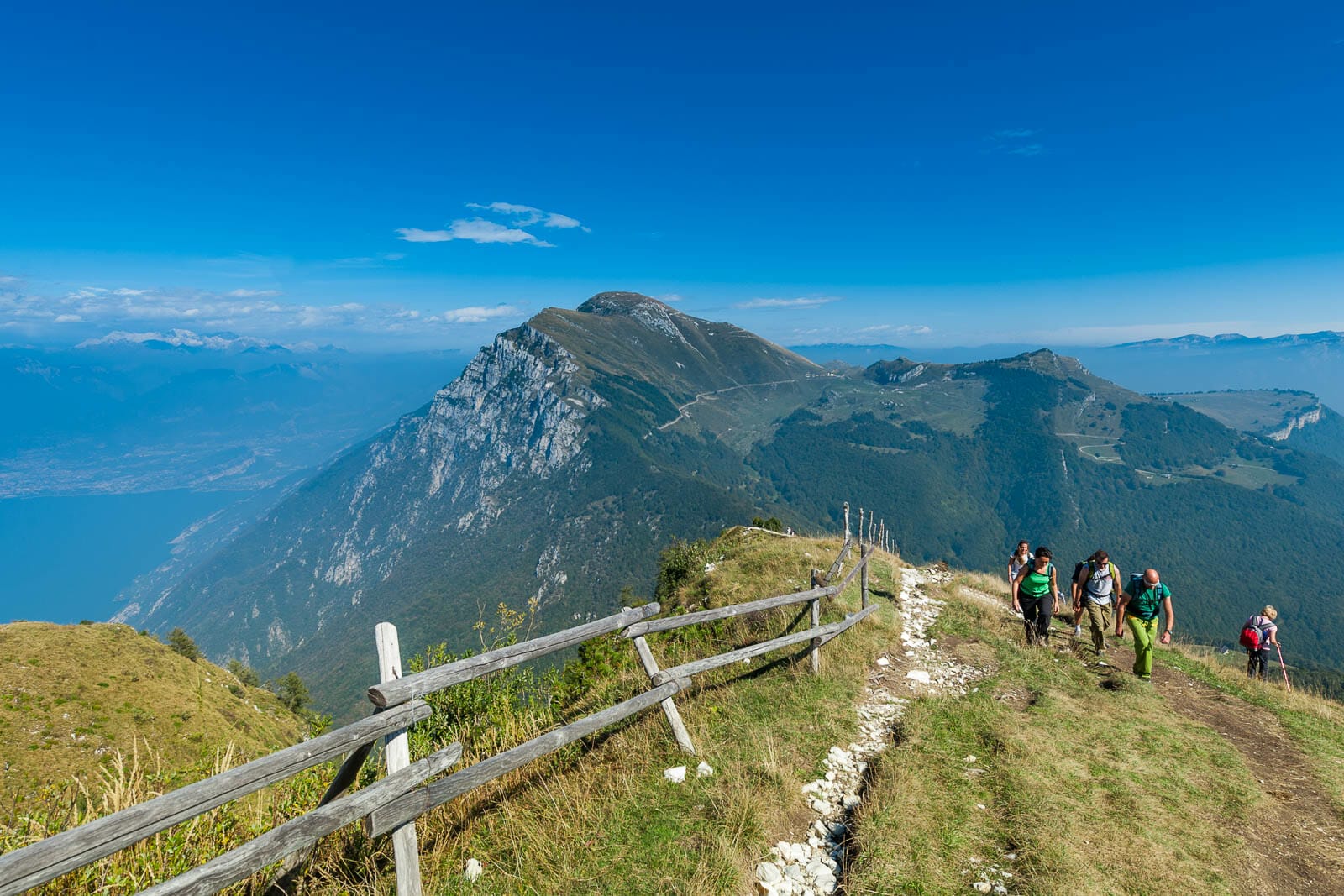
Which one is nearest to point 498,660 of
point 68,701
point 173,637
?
point 68,701

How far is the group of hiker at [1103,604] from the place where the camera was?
11.9 m

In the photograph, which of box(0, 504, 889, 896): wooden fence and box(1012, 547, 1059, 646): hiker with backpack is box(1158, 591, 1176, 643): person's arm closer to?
Result: box(1012, 547, 1059, 646): hiker with backpack

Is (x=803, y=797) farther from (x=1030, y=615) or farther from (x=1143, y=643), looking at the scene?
(x=1030, y=615)

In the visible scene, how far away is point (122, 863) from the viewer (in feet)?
15.6

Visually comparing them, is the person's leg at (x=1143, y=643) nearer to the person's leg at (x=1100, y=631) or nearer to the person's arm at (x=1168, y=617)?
the person's arm at (x=1168, y=617)

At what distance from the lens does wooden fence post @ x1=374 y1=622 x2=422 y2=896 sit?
4824 mm

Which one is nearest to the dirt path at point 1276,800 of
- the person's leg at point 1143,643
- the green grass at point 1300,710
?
the green grass at point 1300,710

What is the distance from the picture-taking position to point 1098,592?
42.8 feet

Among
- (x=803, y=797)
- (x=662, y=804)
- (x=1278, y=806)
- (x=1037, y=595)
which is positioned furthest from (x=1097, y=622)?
(x=662, y=804)

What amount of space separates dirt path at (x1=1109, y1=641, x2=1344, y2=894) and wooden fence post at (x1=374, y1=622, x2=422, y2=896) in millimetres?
8595

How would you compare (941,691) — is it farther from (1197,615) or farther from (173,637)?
(1197,615)

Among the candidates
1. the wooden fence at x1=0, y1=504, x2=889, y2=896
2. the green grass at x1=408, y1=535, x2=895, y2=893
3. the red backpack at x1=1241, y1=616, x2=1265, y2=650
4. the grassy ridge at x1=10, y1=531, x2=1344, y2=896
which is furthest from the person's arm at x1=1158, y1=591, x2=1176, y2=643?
the wooden fence at x1=0, y1=504, x2=889, y2=896

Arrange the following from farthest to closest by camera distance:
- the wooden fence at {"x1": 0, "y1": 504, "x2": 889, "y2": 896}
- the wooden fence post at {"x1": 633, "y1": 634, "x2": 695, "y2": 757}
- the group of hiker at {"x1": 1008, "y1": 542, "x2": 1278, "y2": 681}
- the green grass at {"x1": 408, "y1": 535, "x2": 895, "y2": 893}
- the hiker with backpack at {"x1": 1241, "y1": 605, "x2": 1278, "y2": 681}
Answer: the hiker with backpack at {"x1": 1241, "y1": 605, "x2": 1278, "y2": 681} → the group of hiker at {"x1": 1008, "y1": 542, "x2": 1278, "y2": 681} → the wooden fence post at {"x1": 633, "y1": 634, "x2": 695, "y2": 757} → the green grass at {"x1": 408, "y1": 535, "x2": 895, "y2": 893} → the wooden fence at {"x1": 0, "y1": 504, "x2": 889, "y2": 896}

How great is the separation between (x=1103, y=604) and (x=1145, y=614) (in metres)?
1.06
